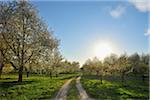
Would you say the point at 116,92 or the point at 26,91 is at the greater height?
the point at 26,91

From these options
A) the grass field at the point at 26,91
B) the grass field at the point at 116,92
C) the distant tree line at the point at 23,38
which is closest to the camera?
the grass field at the point at 26,91

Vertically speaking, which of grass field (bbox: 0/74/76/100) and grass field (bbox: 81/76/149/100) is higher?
grass field (bbox: 0/74/76/100)

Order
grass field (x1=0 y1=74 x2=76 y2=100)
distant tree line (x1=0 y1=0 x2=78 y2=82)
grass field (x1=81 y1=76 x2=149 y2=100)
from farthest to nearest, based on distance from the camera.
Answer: distant tree line (x1=0 y1=0 x2=78 y2=82) → grass field (x1=81 y1=76 x2=149 y2=100) → grass field (x1=0 y1=74 x2=76 y2=100)

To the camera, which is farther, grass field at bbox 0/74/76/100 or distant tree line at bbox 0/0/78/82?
distant tree line at bbox 0/0/78/82

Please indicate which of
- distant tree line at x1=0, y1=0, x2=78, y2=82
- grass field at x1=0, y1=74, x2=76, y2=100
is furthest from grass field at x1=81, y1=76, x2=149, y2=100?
distant tree line at x1=0, y1=0, x2=78, y2=82

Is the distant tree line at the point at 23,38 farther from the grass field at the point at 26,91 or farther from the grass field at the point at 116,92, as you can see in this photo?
the grass field at the point at 116,92

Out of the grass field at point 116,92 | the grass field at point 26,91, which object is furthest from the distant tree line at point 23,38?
the grass field at point 116,92

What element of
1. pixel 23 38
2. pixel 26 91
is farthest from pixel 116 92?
pixel 23 38

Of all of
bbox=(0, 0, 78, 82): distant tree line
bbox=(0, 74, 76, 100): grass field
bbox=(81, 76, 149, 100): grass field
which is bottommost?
bbox=(81, 76, 149, 100): grass field

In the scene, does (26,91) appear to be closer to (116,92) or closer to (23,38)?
(116,92)

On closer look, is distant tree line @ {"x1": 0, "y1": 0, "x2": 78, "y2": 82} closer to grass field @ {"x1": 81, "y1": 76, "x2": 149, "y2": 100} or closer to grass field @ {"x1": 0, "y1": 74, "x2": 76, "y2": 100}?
grass field @ {"x1": 0, "y1": 74, "x2": 76, "y2": 100}

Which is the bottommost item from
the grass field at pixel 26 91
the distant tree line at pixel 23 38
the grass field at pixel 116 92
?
the grass field at pixel 116 92

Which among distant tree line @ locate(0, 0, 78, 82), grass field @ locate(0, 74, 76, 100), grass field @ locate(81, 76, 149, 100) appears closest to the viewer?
grass field @ locate(0, 74, 76, 100)

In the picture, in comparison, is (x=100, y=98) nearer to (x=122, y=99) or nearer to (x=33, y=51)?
(x=122, y=99)
